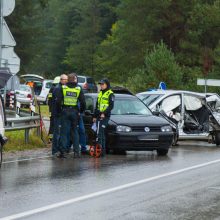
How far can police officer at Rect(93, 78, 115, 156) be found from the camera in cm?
1755

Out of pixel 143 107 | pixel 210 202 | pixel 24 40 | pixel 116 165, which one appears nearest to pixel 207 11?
pixel 24 40

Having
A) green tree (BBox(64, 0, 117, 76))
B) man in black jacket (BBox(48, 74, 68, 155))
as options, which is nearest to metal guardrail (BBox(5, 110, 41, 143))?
man in black jacket (BBox(48, 74, 68, 155))

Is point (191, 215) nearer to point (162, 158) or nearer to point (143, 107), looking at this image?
point (162, 158)

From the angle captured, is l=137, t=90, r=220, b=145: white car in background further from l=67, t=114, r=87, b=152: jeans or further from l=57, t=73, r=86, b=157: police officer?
l=57, t=73, r=86, b=157: police officer

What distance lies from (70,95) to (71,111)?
0.35 metres

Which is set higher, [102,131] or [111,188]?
Result: [102,131]

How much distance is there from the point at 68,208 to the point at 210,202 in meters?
2.05

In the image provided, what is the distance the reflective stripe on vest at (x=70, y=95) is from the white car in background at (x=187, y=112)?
5.31m

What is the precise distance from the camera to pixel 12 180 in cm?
1284

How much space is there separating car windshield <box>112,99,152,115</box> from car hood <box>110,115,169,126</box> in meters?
0.47

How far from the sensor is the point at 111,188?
38.8ft

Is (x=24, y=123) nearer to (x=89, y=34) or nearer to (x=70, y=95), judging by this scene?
(x=70, y=95)

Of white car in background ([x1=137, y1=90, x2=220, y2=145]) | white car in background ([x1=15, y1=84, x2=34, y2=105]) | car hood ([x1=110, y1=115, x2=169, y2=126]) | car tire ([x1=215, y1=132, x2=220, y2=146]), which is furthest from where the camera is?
white car in background ([x1=15, y1=84, x2=34, y2=105])

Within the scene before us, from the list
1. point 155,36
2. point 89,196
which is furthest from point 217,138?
point 155,36
